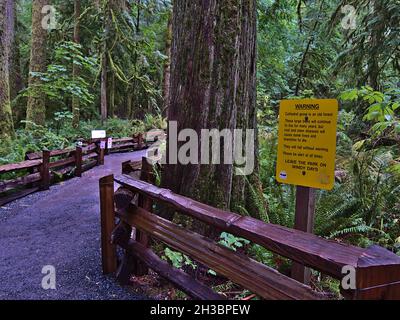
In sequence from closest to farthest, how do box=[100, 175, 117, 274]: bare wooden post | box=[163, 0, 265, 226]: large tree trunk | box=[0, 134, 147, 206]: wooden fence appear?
box=[100, 175, 117, 274]: bare wooden post
box=[163, 0, 265, 226]: large tree trunk
box=[0, 134, 147, 206]: wooden fence

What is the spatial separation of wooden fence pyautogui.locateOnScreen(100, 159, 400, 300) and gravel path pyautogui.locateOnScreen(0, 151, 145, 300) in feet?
1.14

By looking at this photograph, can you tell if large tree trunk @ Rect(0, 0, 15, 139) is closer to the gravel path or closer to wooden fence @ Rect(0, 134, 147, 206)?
wooden fence @ Rect(0, 134, 147, 206)

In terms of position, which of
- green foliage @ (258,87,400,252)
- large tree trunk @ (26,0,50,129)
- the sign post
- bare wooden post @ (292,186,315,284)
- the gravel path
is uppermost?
large tree trunk @ (26,0,50,129)

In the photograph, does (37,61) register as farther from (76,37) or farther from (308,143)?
(308,143)

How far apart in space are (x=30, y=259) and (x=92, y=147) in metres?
7.90

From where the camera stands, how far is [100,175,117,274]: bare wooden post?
395 centimetres

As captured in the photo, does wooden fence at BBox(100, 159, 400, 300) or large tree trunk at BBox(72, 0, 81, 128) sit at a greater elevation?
large tree trunk at BBox(72, 0, 81, 128)

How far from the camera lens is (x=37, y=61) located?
12.9 meters

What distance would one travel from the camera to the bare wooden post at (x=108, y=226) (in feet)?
13.0

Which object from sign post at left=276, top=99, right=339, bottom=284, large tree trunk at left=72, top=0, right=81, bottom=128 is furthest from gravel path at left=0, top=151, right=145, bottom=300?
large tree trunk at left=72, top=0, right=81, bottom=128

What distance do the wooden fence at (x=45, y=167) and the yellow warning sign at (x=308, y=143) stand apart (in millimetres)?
6232

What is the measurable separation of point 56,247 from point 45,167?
4.14 metres

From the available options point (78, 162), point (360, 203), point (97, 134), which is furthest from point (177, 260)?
point (97, 134)

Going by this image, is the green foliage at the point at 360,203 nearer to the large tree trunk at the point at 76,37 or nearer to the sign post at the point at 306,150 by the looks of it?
the sign post at the point at 306,150
